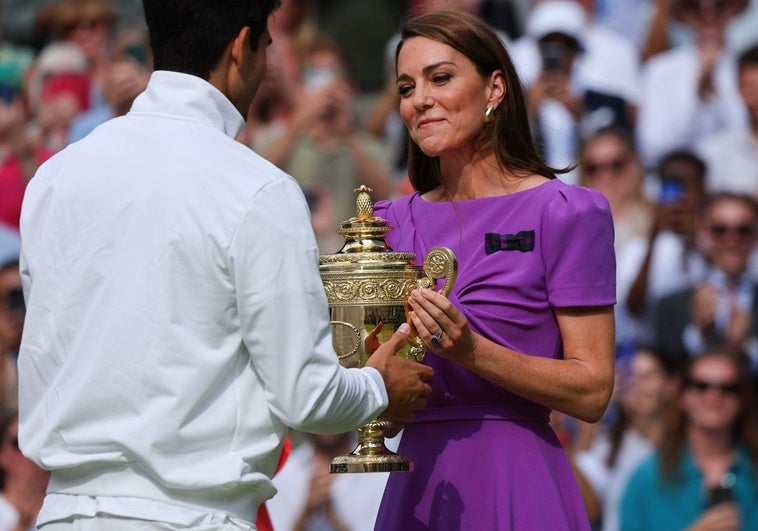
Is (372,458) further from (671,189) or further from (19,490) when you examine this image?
(671,189)

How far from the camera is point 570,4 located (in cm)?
844

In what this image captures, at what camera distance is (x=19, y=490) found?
6.89 m

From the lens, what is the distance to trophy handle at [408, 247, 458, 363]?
3484 millimetres

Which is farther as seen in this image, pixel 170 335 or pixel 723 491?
pixel 723 491

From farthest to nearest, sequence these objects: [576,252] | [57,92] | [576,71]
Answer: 1. [57,92]
2. [576,71]
3. [576,252]

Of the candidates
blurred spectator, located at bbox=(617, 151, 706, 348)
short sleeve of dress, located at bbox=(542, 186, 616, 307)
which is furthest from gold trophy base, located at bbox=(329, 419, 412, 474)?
blurred spectator, located at bbox=(617, 151, 706, 348)

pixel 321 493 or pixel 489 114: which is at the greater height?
pixel 489 114

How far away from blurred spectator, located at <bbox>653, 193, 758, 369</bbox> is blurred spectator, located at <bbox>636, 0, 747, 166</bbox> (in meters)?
0.66

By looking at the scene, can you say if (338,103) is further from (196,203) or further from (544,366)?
(196,203)

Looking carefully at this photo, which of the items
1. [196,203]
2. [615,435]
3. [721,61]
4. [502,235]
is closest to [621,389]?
[615,435]

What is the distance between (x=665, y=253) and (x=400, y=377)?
14.6 ft

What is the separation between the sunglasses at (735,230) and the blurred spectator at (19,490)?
3.48m

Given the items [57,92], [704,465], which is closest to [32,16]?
[57,92]

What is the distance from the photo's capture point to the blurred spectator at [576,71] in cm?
807
